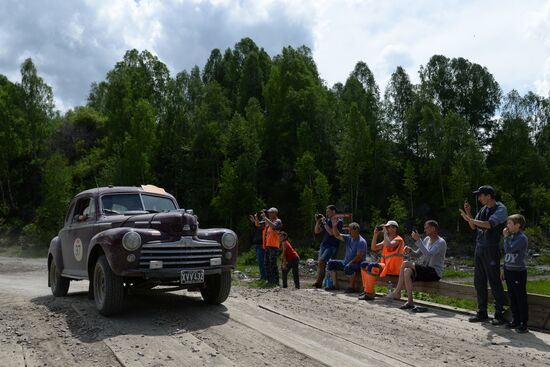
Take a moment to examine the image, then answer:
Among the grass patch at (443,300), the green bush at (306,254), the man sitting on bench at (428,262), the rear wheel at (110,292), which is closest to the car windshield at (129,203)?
→ the rear wheel at (110,292)

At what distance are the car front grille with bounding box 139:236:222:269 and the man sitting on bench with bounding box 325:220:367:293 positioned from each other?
4129 mm

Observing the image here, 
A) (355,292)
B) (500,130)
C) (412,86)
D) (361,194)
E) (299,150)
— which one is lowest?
(355,292)

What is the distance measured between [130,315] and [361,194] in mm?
45859

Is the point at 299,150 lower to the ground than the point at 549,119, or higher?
lower

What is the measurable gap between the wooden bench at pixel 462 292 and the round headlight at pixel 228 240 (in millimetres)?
3701

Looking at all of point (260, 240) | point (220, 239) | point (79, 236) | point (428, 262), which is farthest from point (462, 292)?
point (79, 236)

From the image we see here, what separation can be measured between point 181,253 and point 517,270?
5.12m

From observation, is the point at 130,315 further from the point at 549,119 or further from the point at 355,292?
the point at 549,119

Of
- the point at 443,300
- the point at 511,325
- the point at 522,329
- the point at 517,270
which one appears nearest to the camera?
the point at 522,329

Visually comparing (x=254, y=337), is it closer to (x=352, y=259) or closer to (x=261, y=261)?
(x=352, y=259)

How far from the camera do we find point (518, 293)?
7.30 meters

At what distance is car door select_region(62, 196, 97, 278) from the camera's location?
9281 mm

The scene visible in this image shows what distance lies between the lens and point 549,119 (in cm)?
6225

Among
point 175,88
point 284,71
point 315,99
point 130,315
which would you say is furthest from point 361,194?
point 130,315
